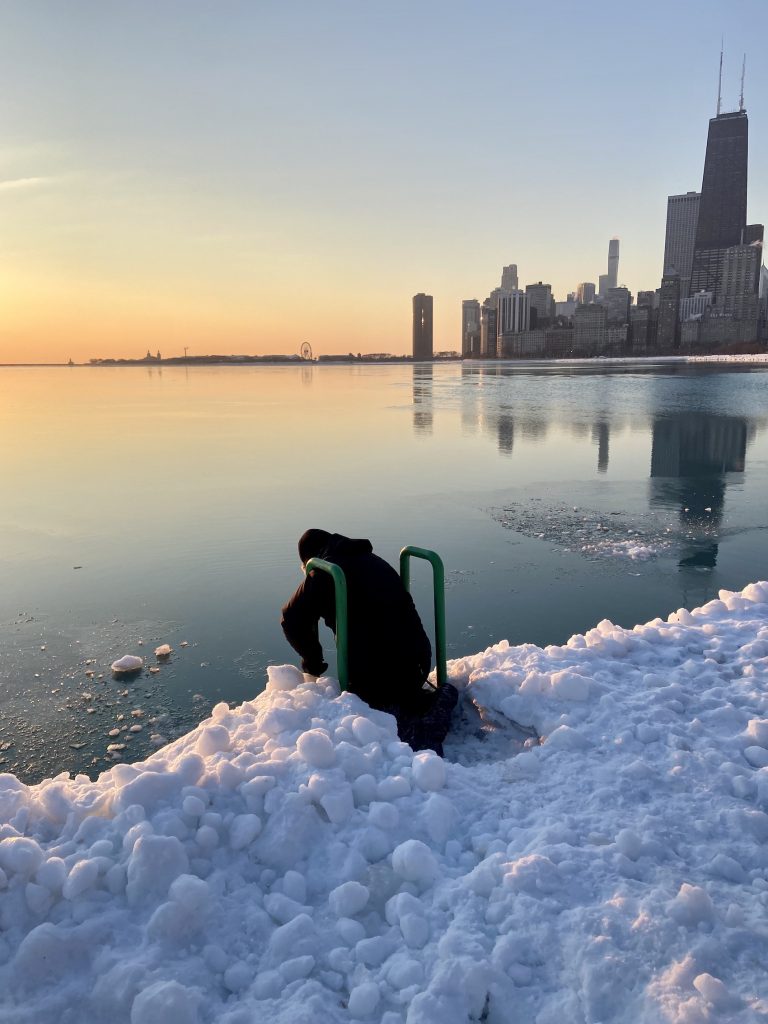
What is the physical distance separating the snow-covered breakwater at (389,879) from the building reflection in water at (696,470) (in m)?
6.44

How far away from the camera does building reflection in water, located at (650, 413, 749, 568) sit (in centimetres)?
1064

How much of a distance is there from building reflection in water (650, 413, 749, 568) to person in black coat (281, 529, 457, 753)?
19.6 ft

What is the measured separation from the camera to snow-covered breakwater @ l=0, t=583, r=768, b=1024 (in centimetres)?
250

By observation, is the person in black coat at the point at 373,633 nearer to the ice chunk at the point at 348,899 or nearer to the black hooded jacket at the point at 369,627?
the black hooded jacket at the point at 369,627

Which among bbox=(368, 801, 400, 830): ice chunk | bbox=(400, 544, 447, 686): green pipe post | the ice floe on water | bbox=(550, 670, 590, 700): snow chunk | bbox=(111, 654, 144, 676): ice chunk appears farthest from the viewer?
the ice floe on water

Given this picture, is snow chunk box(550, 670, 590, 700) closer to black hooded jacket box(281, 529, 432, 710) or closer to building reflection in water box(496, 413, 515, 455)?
black hooded jacket box(281, 529, 432, 710)

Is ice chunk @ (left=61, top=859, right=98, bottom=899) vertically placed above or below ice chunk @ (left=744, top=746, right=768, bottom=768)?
above

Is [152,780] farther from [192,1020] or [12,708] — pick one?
[12,708]

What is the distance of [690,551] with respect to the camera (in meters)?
9.92

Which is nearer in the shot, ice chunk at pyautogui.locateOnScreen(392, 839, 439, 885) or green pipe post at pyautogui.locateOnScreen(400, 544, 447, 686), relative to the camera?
ice chunk at pyautogui.locateOnScreen(392, 839, 439, 885)

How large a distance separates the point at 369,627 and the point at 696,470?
14.7 meters

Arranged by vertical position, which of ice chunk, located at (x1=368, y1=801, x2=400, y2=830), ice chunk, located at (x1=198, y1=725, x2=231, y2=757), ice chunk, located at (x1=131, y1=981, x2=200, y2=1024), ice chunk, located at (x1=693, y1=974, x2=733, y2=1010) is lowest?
ice chunk, located at (x1=131, y1=981, x2=200, y2=1024)

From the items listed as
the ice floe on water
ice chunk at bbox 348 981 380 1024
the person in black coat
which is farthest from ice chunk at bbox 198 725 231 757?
the ice floe on water

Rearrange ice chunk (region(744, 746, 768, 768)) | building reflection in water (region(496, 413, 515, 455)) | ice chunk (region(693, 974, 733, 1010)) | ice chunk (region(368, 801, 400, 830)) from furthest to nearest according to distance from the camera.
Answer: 1. building reflection in water (region(496, 413, 515, 455))
2. ice chunk (region(744, 746, 768, 768))
3. ice chunk (region(368, 801, 400, 830))
4. ice chunk (region(693, 974, 733, 1010))
